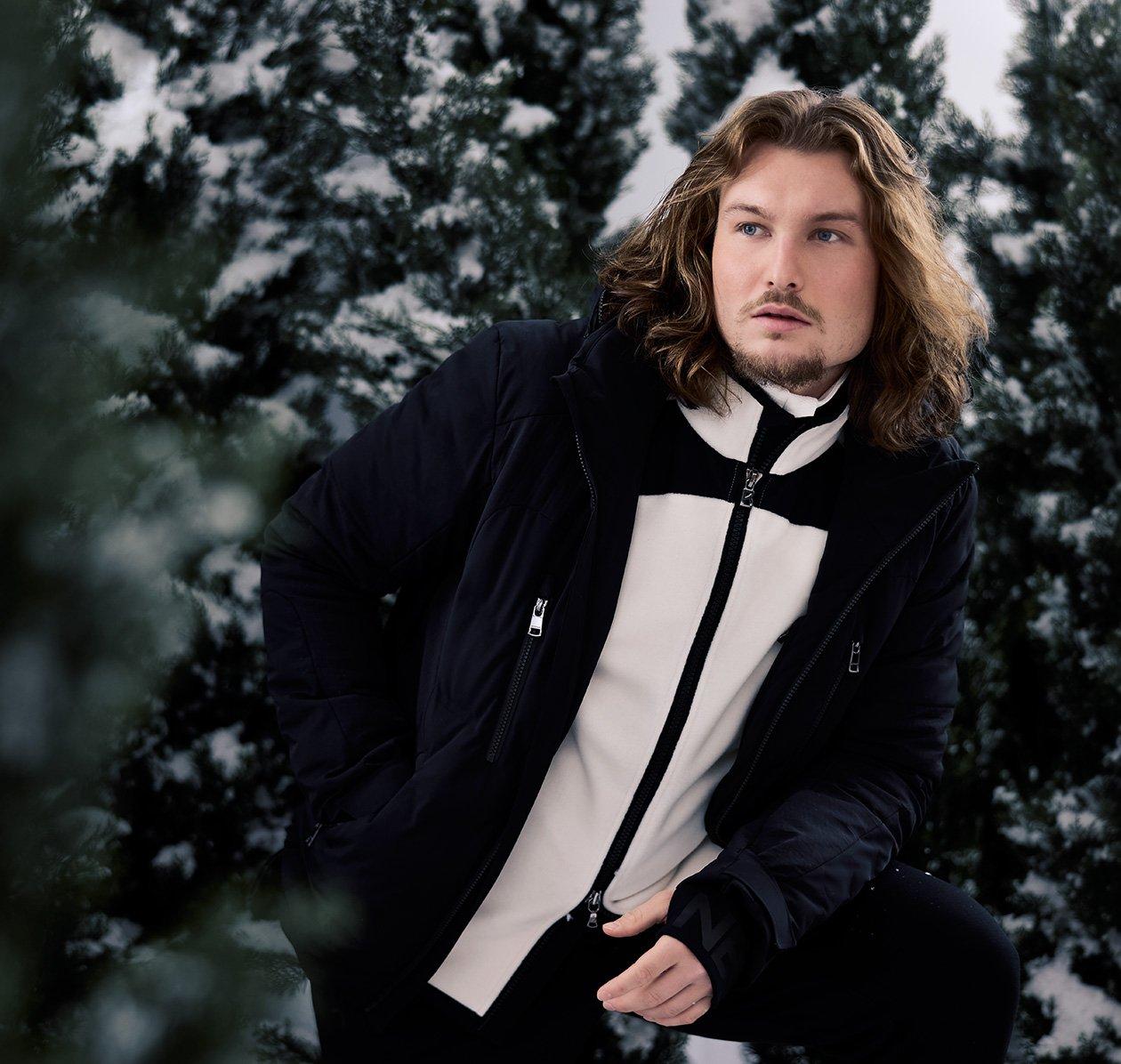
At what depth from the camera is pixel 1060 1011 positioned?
2645 millimetres

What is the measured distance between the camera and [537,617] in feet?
6.11

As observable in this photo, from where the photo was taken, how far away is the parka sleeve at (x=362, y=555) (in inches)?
75.6

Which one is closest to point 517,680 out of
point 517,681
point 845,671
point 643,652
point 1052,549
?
point 517,681

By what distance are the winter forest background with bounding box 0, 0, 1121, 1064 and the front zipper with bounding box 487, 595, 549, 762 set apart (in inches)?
25.9

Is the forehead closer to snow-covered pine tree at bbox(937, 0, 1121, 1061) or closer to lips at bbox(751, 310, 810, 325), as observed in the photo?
lips at bbox(751, 310, 810, 325)

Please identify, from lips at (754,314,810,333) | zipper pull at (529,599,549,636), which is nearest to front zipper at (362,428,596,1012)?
zipper pull at (529,599,549,636)

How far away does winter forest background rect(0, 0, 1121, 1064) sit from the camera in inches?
75.0

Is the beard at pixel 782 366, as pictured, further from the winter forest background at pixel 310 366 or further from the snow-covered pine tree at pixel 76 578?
the snow-covered pine tree at pixel 76 578

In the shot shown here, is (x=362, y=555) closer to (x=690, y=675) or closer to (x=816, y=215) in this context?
(x=690, y=675)

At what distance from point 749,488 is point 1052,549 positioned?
114 cm

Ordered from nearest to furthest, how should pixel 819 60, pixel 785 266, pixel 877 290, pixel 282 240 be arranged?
pixel 785 266 < pixel 877 290 < pixel 282 240 < pixel 819 60

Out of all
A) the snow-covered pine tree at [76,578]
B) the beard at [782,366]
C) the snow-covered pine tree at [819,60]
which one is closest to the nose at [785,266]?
the beard at [782,366]

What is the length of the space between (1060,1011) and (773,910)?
127cm

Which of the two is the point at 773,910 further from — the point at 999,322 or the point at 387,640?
the point at 999,322
